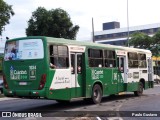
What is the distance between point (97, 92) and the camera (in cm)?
1805

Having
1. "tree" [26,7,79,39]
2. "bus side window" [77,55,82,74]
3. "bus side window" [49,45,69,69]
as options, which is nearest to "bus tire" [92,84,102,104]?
"bus side window" [77,55,82,74]

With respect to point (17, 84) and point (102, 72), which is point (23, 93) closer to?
point (17, 84)

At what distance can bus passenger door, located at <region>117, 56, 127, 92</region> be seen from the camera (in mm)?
20250

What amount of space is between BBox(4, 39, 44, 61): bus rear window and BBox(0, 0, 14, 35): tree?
16.6 m

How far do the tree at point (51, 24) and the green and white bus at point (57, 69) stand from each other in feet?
67.9

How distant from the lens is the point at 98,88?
59.5ft

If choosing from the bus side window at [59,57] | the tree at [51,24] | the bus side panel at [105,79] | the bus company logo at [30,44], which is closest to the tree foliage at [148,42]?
the tree at [51,24]

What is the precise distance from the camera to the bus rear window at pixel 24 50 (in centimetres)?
1497

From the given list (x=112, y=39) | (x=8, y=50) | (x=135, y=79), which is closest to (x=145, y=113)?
(x=8, y=50)

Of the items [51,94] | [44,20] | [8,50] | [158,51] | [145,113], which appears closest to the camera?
[145,113]

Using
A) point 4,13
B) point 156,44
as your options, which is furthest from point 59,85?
point 156,44

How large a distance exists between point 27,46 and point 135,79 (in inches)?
347

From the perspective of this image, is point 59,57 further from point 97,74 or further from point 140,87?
point 140,87

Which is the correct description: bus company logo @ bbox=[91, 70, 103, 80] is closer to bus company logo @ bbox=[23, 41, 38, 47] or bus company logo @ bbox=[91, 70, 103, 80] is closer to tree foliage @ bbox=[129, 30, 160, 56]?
bus company logo @ bbox=[23, 41, 38, 47]
